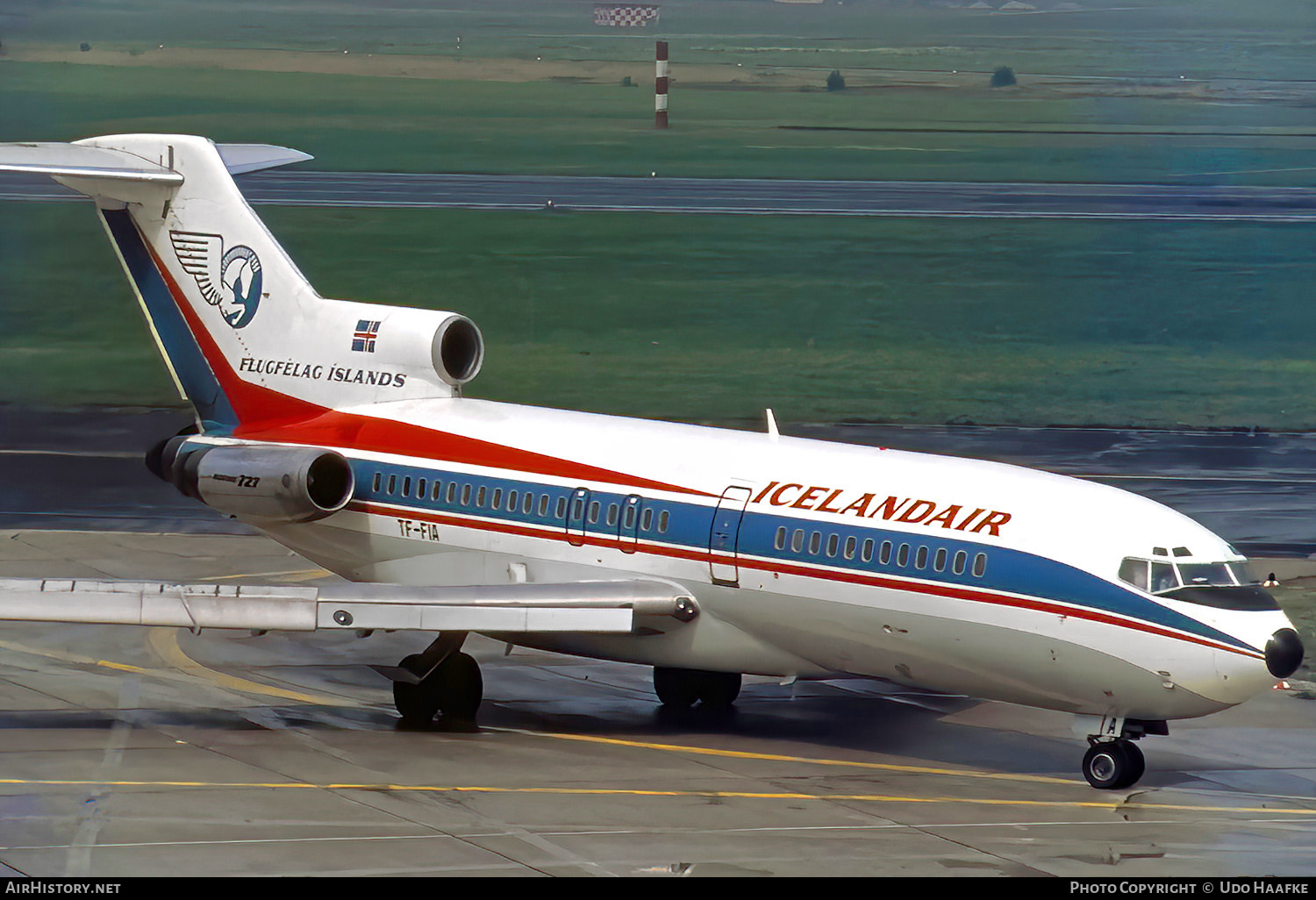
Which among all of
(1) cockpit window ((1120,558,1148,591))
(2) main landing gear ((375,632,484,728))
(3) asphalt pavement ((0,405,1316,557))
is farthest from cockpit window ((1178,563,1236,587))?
(3) asphalt pavement ((0,405,1316,557))

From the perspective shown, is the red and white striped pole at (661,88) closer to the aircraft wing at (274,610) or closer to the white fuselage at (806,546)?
the white fuselage at (806,546)

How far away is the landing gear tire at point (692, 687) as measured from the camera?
78.8 feet

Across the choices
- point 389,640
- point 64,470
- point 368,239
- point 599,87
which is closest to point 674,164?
point 599,87

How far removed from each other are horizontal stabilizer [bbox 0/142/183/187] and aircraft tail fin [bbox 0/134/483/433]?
0.02 m

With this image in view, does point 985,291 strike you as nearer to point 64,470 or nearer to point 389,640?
point 64,470

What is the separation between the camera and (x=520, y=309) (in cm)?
5956

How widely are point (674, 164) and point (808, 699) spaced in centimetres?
5602

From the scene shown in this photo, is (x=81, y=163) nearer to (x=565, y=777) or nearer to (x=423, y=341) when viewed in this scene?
(x=423, y=341)

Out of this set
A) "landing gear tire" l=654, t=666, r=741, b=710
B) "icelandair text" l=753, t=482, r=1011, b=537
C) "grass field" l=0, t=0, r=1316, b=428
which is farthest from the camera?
"grass field" l=0, t=0, r=1316, b=428

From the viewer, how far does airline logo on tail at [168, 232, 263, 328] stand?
26.3 metres

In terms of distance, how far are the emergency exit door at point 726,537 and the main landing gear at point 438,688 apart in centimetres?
332

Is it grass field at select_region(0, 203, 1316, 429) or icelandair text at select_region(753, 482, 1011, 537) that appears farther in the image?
grass field at select_region(0, 203, 1316, 429)

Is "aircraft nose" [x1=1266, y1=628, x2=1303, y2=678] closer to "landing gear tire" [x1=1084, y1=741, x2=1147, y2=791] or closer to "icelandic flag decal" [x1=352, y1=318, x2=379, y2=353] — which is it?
"landing gear tire" [x1=1084, y1=741, x2=1147, y2=791]

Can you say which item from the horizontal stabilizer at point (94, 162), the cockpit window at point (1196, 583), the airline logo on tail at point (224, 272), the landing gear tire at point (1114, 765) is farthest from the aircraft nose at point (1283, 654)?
the horizontal stabilizer at point (94, 162)
